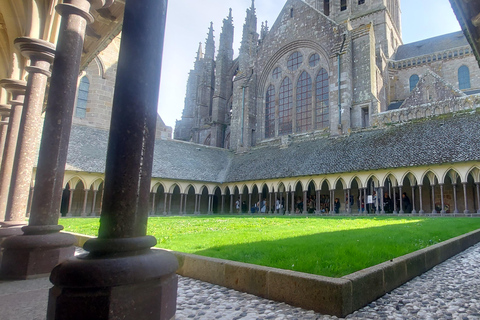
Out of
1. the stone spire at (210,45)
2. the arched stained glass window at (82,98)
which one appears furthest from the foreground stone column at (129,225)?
the stone spire at (210,45)

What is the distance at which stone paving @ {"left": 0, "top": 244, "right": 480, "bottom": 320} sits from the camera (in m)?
3.05

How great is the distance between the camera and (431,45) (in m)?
34.2

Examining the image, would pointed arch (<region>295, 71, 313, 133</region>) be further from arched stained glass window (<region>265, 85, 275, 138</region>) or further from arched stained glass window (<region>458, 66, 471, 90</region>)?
arched stained glass window (<region>458, 66, 471, 90</region>)

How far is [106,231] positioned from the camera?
7.72 ft

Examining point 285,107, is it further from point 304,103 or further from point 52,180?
point 52,180

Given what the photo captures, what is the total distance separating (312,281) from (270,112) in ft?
94.1

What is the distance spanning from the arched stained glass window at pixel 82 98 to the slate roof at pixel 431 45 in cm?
3121

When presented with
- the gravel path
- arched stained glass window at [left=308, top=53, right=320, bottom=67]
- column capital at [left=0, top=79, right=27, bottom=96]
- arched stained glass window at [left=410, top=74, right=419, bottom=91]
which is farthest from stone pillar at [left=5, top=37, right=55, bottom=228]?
arched stained glass window at [left=410, top=74, right=419, bottom=91]

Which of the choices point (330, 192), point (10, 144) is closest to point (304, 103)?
point (330, 192)

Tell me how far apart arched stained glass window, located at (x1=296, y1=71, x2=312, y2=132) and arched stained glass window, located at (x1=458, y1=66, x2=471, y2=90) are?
14232mm

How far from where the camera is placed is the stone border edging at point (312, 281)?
3.17m

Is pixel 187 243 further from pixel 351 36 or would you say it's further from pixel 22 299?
pixel 351 36

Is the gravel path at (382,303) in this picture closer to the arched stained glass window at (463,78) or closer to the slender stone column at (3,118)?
the slender stone column at (3,118)

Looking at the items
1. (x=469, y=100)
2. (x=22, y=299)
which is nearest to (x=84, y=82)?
(x=22, y=299)
